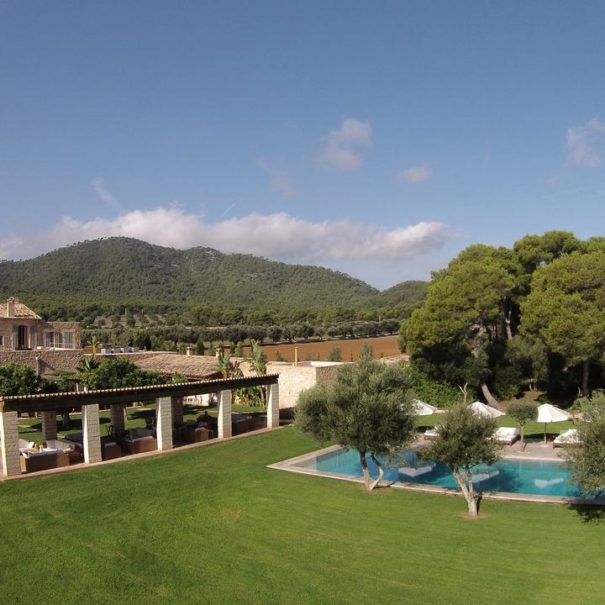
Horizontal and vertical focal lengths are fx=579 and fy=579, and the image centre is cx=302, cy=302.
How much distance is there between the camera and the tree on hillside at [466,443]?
14.4 meters

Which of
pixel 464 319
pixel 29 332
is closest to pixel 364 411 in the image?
pixel 464 319

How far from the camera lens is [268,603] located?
9.80 metres

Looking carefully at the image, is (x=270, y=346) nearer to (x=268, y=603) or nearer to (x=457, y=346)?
(x=457, y=346)

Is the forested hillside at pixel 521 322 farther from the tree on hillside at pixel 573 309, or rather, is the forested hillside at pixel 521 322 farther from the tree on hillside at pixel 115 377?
the tree on hillside at pixel 115 377

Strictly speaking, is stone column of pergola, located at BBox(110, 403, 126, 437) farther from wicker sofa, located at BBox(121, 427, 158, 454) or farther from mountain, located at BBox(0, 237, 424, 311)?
mountain, located at BBox(0, 237, 424, 311)

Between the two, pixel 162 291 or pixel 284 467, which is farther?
pixel 162 291

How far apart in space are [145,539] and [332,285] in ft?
538

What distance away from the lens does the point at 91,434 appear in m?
18.5

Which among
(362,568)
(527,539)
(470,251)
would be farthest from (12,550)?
(470,251)

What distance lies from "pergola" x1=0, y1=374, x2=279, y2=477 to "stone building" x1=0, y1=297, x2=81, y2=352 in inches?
557

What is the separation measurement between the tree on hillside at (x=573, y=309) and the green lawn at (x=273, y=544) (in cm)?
1417

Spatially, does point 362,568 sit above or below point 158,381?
below

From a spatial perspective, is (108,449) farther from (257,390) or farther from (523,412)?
(523,412)

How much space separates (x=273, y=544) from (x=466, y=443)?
542 centimetres
